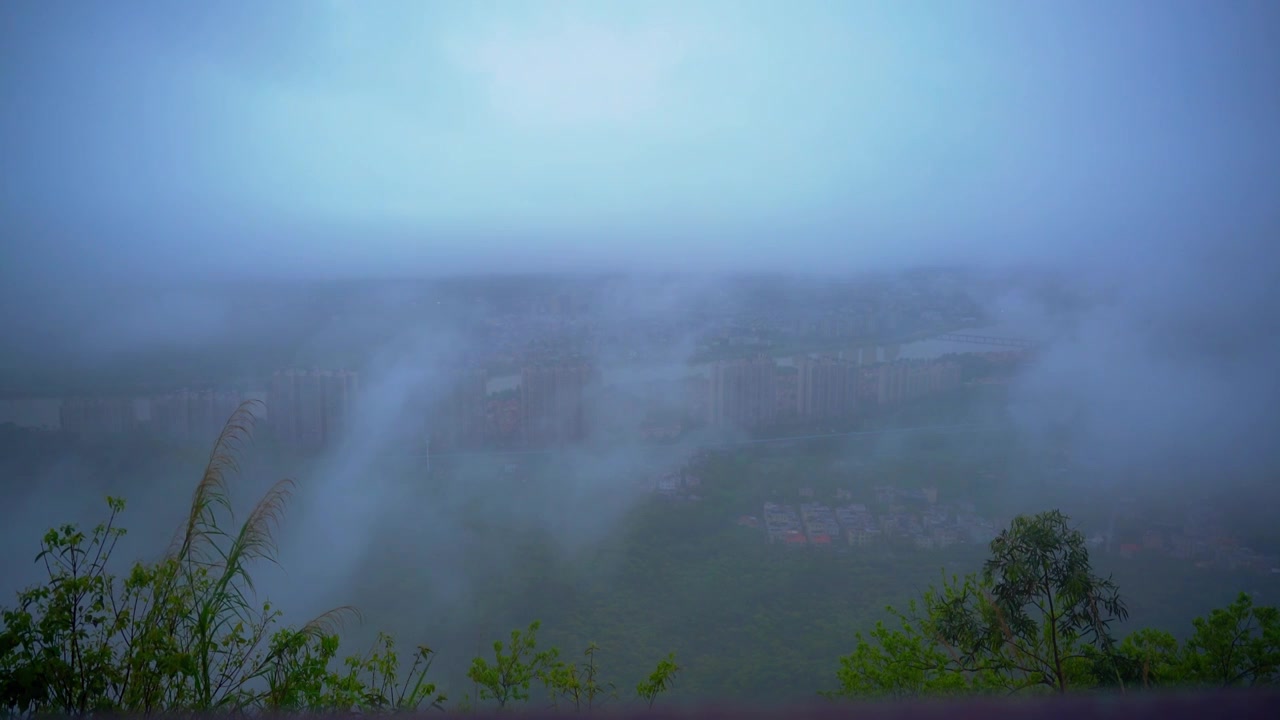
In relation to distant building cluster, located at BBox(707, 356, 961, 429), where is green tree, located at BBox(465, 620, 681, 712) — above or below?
below

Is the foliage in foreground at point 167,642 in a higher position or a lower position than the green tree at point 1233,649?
higher

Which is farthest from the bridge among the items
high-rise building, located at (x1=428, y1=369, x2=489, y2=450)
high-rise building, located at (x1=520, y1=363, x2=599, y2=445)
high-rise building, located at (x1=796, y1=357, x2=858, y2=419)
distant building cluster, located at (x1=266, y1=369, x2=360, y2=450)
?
distant building cluster, located at (x1=266, y1=369, x2=360, y2=450)

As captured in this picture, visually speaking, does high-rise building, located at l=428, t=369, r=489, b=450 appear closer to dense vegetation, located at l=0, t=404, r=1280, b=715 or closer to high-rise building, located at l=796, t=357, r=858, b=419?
dense vegetation, located at l=0, t=404, r=1280, b=715

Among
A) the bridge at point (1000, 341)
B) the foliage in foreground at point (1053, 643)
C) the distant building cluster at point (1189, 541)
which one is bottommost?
the distant building cluster at point (1189, 541)

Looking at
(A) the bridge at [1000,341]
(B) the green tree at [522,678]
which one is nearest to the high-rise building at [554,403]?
(A) the bridge at [1000,341]

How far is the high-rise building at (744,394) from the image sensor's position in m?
15.9

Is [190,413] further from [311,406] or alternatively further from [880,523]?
[880,523]

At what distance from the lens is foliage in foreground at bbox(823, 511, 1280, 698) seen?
4.33 m

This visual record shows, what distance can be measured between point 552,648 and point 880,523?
917 cm

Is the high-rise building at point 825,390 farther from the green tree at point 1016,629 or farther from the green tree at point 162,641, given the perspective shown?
the green tree at point 162,641

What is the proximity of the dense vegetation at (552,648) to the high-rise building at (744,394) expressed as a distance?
6.64m

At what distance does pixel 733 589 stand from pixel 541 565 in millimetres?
3076

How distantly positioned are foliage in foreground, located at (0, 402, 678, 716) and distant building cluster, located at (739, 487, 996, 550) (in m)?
9.21

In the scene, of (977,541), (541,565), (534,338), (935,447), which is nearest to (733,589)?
(541,565)
